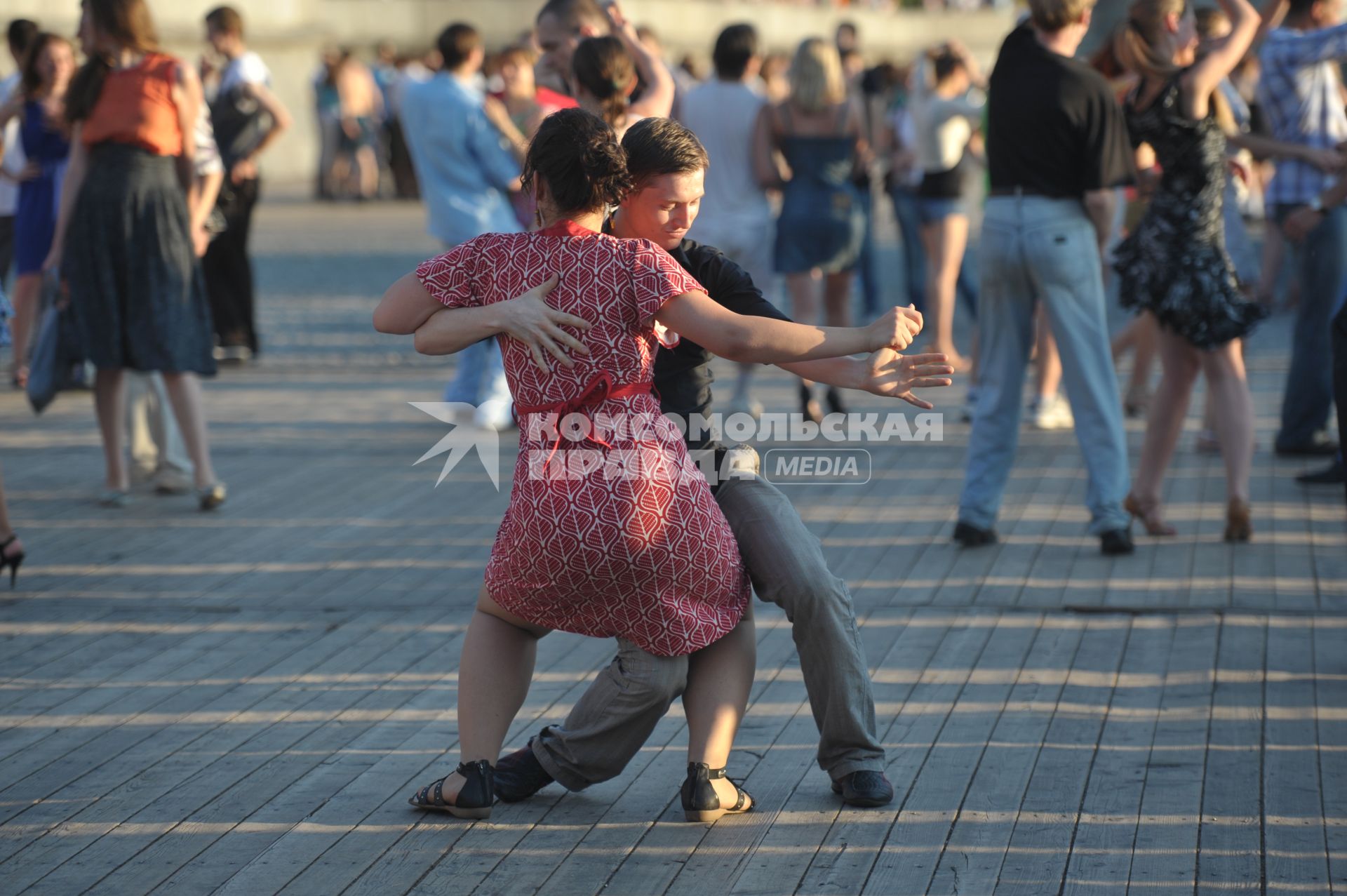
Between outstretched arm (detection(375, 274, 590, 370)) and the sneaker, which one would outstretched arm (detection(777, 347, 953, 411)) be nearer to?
outstretched arm (detection(375, 274, 590, 370))

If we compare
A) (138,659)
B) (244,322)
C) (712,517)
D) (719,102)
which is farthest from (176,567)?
(244,322)

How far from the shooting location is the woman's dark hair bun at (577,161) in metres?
3.60

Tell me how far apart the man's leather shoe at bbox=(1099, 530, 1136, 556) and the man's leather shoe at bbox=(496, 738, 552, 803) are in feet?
10.00

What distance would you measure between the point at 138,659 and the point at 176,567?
121 centimetres

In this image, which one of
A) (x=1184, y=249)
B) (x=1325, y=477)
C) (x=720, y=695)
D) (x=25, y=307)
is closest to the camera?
(x=720, y=695)

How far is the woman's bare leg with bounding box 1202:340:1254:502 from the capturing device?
647 centimetres

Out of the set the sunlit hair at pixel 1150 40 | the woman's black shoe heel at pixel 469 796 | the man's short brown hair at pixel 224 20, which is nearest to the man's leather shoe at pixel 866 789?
the woman's black shoe heel at pixel 469 796

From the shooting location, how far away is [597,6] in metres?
7.00

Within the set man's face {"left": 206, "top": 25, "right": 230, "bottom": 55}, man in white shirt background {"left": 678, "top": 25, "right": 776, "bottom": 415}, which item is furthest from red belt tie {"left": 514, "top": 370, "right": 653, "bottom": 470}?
man's face {"left": 206, "top": 25, "right": 230, "bottom": 55}

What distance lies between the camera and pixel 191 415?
7168 millimetres

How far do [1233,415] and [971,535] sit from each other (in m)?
1.15

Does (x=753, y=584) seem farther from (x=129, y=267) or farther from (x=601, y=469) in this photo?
(x=129, y=267)

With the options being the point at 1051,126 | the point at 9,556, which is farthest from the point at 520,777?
the point at 1051,126

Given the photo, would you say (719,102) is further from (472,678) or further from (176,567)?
(472,678)
